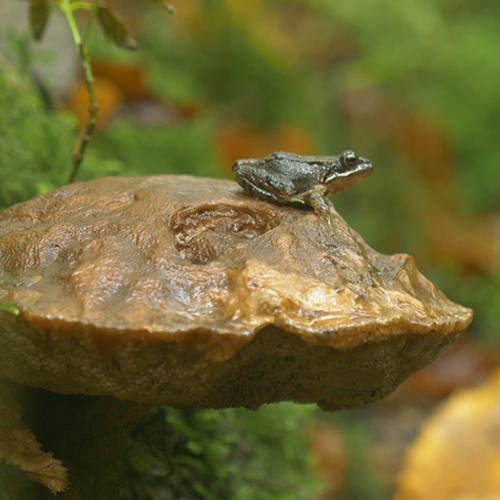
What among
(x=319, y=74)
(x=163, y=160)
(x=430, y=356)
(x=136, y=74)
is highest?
(x=319, y=74)

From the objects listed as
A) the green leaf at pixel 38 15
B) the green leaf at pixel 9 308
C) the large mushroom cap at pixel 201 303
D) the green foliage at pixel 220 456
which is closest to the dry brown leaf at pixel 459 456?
the green foliage at pixel 220 456

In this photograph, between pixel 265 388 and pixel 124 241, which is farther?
pixel 265 388

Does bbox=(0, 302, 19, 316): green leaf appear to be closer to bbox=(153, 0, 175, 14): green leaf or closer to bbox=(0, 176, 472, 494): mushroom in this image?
bbox=(0, 176, 472, 494): mushroom

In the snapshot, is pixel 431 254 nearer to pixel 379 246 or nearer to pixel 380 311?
pixel 379 246

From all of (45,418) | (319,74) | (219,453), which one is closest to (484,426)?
(219,453)

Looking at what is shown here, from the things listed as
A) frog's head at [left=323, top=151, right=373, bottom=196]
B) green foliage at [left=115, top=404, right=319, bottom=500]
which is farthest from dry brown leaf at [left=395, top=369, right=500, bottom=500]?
frog's head at [left=323, top=151, right=373, bottom=196]

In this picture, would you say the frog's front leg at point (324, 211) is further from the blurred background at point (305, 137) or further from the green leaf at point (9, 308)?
the blurred background at point (305, 137)
